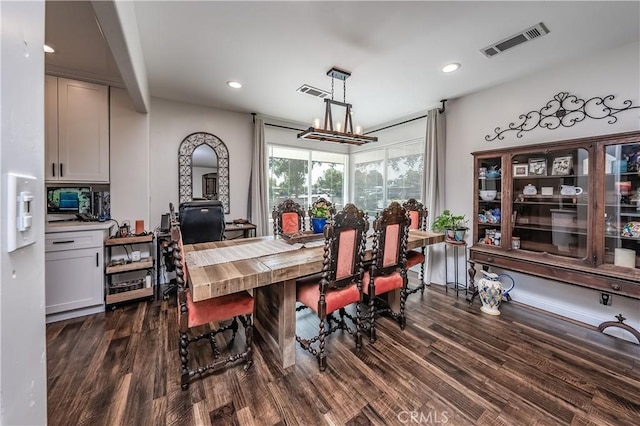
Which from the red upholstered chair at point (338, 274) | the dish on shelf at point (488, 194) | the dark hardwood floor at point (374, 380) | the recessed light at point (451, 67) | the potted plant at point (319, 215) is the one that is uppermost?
the recessed light at point (451, 67)

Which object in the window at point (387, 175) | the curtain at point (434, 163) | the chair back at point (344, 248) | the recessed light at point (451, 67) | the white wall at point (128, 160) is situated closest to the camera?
the chair back at point (344, 248)

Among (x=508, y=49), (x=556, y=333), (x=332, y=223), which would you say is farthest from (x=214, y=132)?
(x=556, y=333)

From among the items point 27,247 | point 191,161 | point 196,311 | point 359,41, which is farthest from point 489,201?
point 191,161

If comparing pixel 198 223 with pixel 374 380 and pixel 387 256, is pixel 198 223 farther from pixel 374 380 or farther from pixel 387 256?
pixel 374 380

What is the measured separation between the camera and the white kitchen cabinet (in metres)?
2.62

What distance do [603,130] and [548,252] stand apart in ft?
4.23

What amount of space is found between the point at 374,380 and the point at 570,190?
2728 millimetres

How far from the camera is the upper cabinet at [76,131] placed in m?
2.84

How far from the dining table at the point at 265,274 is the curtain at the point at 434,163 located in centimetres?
131

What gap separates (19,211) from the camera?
0.45 meters

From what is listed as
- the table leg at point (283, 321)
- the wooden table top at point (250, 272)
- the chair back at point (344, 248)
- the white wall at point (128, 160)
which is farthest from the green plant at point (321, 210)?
the white wall at point (128, 160)

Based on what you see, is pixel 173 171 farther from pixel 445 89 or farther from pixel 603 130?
pixel 603 130

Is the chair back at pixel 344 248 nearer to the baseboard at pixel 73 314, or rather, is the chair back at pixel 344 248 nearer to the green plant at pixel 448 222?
the green plant at pixel 448 222

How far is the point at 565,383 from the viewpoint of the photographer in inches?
74.4
